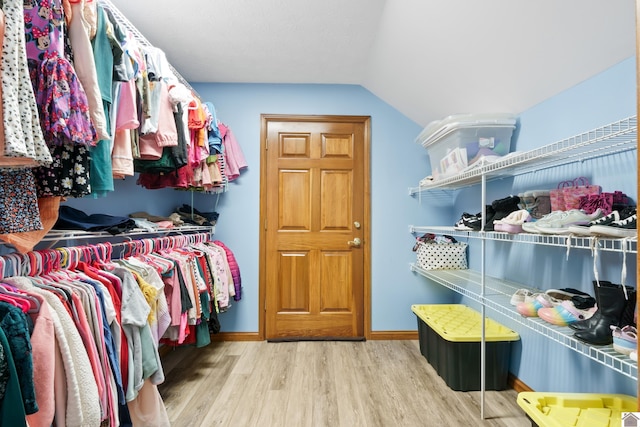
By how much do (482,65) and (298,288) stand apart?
2.17 meters

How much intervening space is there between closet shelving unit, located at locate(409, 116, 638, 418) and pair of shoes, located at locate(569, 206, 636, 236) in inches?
0.9

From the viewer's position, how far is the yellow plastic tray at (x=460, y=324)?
1.93 m

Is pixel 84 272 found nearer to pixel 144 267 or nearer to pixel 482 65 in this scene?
pixel 144 267

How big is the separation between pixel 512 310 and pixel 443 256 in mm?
1079

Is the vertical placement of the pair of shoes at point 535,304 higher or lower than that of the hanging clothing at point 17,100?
lower

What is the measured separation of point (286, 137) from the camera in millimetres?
2893

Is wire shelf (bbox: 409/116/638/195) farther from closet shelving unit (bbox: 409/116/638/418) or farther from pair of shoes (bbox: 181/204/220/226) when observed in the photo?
pair of shoes (bbox: 181/204/220/226)

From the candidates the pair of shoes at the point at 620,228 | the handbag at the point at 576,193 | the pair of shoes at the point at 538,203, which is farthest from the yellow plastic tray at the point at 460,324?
the pair of shoes at the point at 620,228

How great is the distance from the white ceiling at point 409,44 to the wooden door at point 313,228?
1.66 ft

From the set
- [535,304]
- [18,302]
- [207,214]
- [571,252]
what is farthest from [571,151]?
[207,214]

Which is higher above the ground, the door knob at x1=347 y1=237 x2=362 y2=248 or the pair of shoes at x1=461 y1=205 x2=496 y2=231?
the pair of shoes at x1=461 y1=205 x2=496 y2=231

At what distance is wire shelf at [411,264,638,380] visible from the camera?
3.36ft

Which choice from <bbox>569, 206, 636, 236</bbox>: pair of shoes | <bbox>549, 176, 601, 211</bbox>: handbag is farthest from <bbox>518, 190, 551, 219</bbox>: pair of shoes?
<bbox>569, 206, 636, 236</bbox>: pair of shoes

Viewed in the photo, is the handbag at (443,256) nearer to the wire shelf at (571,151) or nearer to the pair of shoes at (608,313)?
the wire shelf at (571,151)
